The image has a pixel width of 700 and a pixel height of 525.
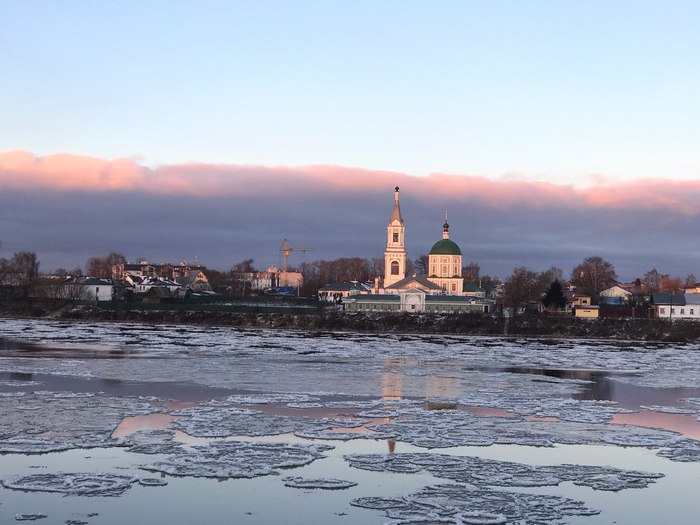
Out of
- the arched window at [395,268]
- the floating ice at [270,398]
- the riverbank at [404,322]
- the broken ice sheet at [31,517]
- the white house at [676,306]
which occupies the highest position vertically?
the arched window at [395,268]

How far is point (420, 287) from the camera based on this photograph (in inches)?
3875

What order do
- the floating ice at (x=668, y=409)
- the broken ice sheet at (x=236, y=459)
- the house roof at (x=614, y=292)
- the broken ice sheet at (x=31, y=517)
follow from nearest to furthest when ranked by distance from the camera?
the broken ice sheet at (x=31, y=517) → the broken ice sheet at (x=236, y=459) → the floating ice at (x=668, y=409) → the house roof at (x=614, y=292)

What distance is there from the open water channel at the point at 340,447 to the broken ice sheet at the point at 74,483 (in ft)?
0.09

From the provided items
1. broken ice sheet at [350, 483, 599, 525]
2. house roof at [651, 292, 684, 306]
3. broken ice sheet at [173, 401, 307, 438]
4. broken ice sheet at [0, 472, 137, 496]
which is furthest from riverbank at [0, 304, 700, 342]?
broken ice sheet at [0, 472, 137, 496]

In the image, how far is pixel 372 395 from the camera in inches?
833

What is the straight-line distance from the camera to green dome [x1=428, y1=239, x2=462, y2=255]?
11156cm

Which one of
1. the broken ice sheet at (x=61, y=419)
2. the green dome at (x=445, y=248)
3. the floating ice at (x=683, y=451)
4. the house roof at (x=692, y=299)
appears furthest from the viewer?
the green dome at (x=445, y=248)

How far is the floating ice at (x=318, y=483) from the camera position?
11117mm

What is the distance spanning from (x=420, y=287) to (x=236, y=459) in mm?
86333

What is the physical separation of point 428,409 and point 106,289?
92.8 m

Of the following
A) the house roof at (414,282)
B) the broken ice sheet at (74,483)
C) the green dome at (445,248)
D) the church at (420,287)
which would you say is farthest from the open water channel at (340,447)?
Answer: the green dome at (445,248)

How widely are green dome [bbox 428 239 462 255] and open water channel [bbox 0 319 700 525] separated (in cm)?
8373

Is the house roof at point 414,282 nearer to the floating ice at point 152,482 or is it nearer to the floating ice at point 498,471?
the floating ice at point 498,471

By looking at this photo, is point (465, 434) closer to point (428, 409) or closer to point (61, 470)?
point (428, 409)
